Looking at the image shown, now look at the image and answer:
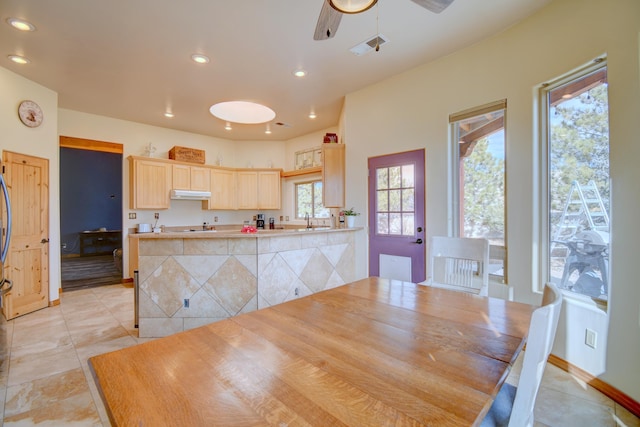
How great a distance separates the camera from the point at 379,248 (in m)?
3.91

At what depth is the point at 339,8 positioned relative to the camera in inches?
65.1

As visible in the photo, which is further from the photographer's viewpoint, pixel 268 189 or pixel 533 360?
pixel 268 189

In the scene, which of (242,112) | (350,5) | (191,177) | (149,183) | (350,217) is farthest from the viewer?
(191,177)

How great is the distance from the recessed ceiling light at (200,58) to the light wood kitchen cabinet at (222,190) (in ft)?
9.97

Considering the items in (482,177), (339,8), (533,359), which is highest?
(339,8)

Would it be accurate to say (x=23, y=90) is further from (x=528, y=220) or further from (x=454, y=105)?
(x=528, y=220)

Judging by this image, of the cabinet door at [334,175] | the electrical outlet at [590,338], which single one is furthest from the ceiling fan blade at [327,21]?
the electrical outlet at [590,338]

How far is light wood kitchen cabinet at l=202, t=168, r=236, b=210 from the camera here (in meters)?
6.09

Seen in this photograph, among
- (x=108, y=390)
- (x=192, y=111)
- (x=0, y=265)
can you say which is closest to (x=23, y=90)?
(x=192, y=111)

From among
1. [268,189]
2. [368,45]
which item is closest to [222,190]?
[268,189]

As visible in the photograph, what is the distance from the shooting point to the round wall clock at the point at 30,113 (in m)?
3.59

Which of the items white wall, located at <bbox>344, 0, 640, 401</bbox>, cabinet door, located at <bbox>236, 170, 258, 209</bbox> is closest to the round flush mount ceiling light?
white wall, located at <bbox>344, 0, 640, 401</bbox>

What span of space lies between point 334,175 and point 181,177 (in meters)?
3.18

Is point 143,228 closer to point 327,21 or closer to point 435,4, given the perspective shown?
point 327,21
